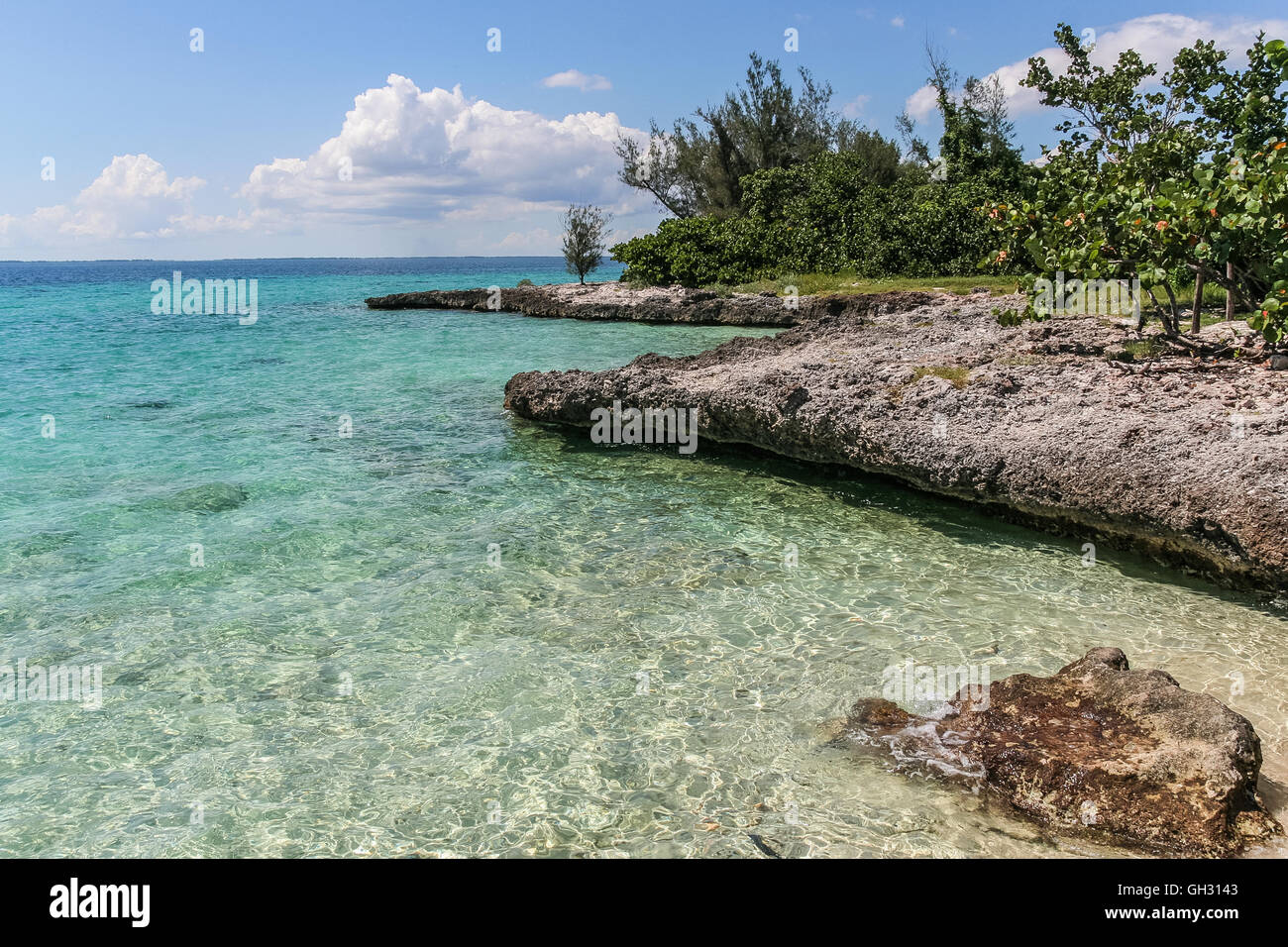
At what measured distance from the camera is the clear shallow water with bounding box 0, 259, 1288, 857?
431cm

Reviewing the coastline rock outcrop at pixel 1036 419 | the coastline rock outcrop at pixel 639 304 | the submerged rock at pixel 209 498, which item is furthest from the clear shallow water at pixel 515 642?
the coastline rock outcrop at pixel 639 304

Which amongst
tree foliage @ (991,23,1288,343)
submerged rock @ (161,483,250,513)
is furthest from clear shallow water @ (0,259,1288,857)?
tree foliage @ (991,23,1288,343)

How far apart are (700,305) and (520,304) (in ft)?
40.1

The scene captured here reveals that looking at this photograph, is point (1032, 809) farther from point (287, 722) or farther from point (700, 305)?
point (700, 305)

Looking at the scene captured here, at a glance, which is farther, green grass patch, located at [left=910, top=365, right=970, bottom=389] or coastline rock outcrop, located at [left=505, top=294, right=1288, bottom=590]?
green grass patch, located at [left=910, top=365, right=970, bottom=389]

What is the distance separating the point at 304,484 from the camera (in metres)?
10.7

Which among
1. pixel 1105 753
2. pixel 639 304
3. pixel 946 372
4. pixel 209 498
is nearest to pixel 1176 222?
pixel 946 372

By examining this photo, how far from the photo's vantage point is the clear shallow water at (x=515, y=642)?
4.31 m

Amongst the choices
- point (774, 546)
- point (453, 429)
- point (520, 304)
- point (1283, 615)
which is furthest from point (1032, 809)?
point (520, 304)

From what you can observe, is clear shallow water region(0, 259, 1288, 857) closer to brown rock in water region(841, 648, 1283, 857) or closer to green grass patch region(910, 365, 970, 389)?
brown rock in water region(841, 648, 1283, 857)

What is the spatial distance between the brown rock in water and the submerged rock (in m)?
8.10

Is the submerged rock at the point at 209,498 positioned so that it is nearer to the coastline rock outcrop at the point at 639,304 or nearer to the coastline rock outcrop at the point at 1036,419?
the coastline rock outcrop at the point at 1036,419

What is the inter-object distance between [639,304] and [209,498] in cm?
2644

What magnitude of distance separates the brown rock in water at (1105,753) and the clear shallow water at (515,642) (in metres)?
0.23
